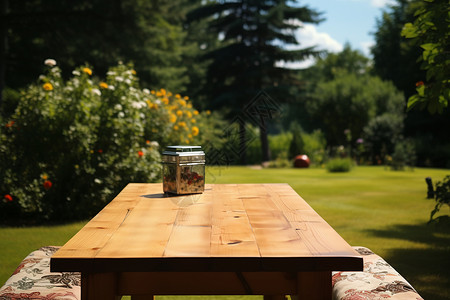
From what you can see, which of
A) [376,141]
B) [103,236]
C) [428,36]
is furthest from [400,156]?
[103,236]

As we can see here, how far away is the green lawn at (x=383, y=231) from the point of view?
3.76 meters

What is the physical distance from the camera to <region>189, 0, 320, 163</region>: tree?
19.2 metres

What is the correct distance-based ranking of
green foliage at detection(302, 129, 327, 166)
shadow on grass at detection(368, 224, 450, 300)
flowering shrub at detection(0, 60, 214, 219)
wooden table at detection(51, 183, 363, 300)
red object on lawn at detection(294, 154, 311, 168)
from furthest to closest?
1. green foliage at detection(302, 129, 327, 166)
2. red object on lawn at detection(294, 154, 311, 168)
3. flowering shrub at detection(0, 60, 214, 219)
4. shadow on grass at detection(368, 224, 450, 300)
5. wooden table at detection(51, 183, 363, 300)

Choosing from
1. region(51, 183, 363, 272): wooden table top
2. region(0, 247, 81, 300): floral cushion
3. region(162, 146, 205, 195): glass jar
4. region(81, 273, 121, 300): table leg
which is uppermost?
region(162, 146, 205, 195): glass jar

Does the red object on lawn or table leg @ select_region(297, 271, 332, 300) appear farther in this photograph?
the red object on lawn

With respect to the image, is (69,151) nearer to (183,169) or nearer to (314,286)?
(183,169)

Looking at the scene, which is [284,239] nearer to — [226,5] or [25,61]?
[25,61]

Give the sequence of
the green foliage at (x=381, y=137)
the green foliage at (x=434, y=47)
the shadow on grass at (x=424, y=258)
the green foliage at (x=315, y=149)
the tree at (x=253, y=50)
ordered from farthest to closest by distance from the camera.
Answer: the tree at (x=253, y=50), the green foliage at (x=381, y=137), the green foliage at (x=315, y=149), the shadow on grass at (x=424, y=258), the green foliage at (x=434, y=47)

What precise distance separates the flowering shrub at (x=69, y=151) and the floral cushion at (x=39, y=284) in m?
3.22

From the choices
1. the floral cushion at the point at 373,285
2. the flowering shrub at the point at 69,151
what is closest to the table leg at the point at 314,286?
the floral cushion at the point at 373,285

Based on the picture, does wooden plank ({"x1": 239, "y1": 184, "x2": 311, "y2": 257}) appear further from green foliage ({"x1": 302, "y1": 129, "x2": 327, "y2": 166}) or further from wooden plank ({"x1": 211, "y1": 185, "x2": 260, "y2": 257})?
green foliage ({"x1": 302, "y1": 129, "x2": 327, "y2": 166})

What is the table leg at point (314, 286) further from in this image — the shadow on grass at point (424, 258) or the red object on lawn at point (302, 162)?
the red object on lawn at point (302, 162)

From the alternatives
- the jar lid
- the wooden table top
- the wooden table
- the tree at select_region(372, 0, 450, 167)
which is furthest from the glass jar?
the tree at select_region(372, 0, 450, 167)

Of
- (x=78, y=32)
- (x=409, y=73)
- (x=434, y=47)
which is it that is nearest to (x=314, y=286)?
(x=434, y=47)
